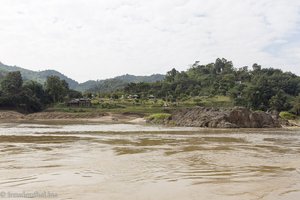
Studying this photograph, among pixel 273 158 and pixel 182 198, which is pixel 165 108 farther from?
pixel 182 198

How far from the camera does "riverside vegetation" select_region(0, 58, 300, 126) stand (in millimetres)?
84562

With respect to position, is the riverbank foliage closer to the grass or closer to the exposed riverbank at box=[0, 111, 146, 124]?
the grass

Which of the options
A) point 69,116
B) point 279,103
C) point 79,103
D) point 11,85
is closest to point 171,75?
point 79,103

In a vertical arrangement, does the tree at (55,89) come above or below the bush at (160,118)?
above

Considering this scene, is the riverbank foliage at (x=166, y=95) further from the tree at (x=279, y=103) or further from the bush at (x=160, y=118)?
the bush at (x=160, y=118)

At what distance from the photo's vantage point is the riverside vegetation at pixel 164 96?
84.6m

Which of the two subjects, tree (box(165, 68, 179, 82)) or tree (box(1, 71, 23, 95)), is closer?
tree (box(1, 71, 23, 95))

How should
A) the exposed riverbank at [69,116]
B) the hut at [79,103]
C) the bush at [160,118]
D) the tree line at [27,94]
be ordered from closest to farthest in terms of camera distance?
the bush at [160,118] → the exposed riverbank at [69,116] → the tree line at [27,94] → the hut at [79,103]

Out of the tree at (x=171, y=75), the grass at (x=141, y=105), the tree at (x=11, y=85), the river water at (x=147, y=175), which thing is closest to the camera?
the river water at (x=147, y=175)

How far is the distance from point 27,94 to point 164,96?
136ft

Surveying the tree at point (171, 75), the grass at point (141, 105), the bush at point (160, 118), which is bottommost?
the bush at point (160, 118)

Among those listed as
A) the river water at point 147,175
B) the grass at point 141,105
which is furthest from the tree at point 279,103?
the river water at point 147,175

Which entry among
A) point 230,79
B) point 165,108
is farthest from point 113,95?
point 230,79

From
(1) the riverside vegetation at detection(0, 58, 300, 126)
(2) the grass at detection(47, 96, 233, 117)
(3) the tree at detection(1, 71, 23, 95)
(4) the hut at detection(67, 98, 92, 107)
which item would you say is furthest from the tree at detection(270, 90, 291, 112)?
(3) the tree at detection(1, 71, 23, 95)
